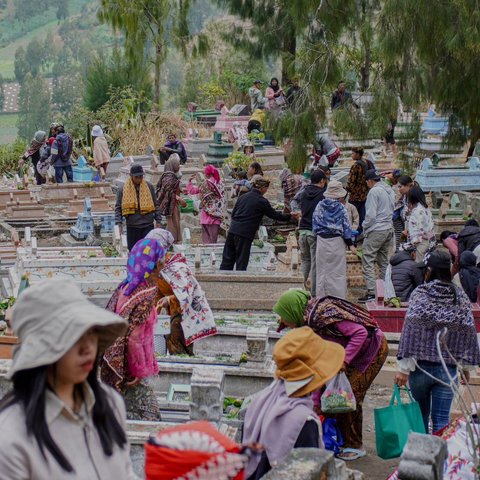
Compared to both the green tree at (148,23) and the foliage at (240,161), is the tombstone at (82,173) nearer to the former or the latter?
the foliage at (240,161)

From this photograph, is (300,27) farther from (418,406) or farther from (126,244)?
(418,406)

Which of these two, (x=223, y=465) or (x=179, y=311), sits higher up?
(x=223, y=465)

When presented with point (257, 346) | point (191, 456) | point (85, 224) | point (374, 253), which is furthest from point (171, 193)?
point (191, 456)

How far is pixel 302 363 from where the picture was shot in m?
5.09

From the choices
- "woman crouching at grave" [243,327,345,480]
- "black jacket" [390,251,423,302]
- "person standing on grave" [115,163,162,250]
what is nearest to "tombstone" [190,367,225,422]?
"woman crouching at grave" [243,327,345,480]

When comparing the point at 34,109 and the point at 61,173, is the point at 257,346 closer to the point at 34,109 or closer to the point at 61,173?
the point at 61,173

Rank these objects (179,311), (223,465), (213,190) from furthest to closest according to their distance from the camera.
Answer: (213,190)
(179,311)
(223,465)

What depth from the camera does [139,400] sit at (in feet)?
20.3

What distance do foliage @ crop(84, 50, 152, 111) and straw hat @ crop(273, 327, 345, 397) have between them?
2639 centimetres

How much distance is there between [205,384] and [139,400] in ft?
1.70

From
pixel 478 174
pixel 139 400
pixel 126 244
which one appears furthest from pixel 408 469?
pixel 478 174

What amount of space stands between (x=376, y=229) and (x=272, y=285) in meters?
1.25

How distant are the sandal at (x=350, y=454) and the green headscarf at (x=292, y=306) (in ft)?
Result: 3.94

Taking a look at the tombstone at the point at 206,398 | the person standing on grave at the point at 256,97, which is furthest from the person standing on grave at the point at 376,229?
the person standing on grave at the point at 256,97
